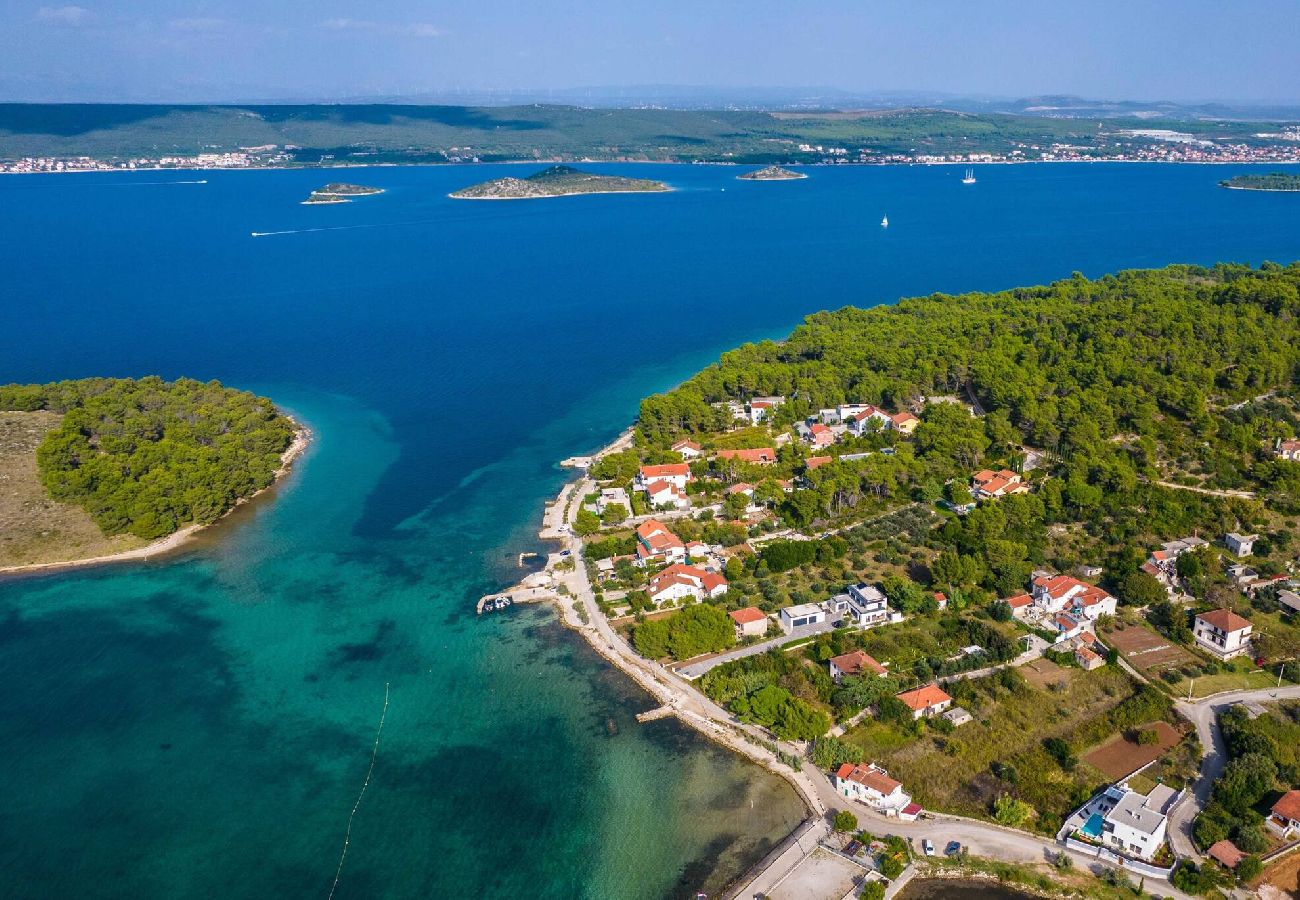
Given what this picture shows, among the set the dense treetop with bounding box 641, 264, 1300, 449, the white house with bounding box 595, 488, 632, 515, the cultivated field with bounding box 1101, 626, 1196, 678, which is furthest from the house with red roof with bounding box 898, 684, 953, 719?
the dense treetop with bounding box 641, 264, 1300, 449

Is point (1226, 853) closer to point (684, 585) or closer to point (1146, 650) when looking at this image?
point (1146, 650)

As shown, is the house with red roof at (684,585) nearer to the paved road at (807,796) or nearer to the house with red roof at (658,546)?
the house with red roof at (658,546)

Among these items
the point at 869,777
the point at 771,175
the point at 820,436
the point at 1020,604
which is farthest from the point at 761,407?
the point at 771,175

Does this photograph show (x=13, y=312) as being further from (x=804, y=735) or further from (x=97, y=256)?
(x=804, y=735)

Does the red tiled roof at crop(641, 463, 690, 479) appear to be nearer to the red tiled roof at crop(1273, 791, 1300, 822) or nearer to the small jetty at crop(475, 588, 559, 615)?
the small jetty at crop(475, 588, 559, 615)

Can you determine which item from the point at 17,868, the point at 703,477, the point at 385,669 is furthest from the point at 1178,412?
the point at 17,868

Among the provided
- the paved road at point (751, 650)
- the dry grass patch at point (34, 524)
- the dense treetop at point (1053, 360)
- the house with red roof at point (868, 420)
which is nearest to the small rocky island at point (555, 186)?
the dense treetop at point (1053, 360)
